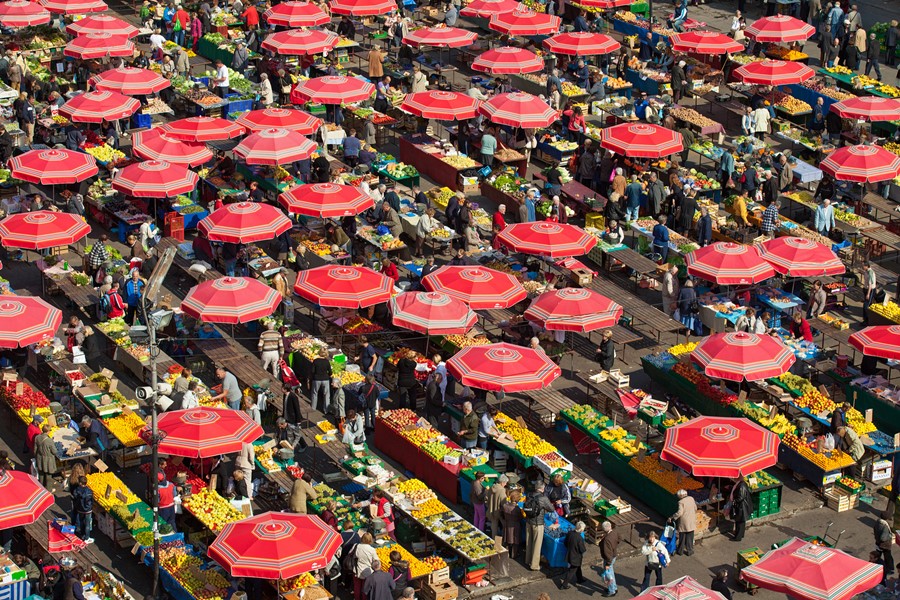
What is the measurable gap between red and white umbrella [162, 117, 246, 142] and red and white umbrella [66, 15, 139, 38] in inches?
331

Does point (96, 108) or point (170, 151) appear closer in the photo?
point (170, 151)

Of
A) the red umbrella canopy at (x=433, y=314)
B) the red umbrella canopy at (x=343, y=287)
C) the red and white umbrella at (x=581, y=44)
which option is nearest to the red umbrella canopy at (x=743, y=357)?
the red umbrella canopy at (x=433, y=314)

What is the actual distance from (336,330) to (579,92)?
17.6m

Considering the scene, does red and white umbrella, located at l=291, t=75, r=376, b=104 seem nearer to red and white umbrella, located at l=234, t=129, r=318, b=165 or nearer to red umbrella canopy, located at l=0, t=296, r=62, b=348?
red and white umbrella, located at l=234, t=129, r=318, b=165

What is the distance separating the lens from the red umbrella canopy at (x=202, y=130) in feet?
162

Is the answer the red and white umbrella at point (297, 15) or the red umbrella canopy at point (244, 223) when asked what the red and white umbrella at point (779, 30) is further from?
the red umbrella canopy at point (244, 223)

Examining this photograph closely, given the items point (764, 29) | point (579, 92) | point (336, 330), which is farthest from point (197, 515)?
point (764, 29)

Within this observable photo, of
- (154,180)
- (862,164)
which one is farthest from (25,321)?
(862,164)

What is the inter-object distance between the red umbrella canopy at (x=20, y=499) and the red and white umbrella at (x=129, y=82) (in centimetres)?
2191

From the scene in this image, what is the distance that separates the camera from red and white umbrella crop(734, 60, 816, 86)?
180ft

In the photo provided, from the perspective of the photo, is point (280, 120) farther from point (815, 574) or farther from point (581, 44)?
point (815, 574)

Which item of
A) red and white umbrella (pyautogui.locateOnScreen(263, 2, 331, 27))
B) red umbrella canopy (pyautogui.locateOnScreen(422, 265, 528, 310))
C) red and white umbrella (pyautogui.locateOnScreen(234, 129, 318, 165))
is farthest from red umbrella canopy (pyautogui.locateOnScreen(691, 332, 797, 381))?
red and white umbrella (pyautogui.locateOnScreen(263, 2, 331, 27))

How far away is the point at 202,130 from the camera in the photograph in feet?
162

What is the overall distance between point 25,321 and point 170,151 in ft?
34.3
